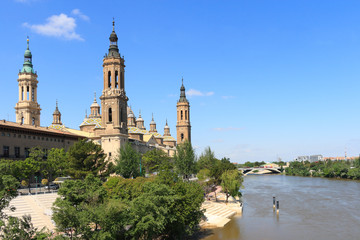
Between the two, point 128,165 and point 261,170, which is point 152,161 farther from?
point 261,170

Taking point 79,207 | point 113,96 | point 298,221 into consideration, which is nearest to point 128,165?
point 113,96

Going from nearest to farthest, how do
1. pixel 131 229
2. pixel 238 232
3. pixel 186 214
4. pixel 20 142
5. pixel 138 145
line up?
pixel 131 229 → pixel 186 214 → pixel 238 232 → pixel 20 142 → pixel 138 145

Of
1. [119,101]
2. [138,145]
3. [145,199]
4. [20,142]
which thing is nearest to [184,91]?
[138,145]

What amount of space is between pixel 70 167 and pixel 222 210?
23.6 m

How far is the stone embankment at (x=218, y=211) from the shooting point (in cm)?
4459

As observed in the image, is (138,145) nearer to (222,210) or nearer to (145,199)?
(222,210)

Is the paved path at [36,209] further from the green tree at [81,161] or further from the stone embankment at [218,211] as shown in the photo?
the stone embankment at [218,211]

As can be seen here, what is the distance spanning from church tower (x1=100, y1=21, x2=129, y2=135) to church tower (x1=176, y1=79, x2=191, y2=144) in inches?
1928

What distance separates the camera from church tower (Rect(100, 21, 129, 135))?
222 feet

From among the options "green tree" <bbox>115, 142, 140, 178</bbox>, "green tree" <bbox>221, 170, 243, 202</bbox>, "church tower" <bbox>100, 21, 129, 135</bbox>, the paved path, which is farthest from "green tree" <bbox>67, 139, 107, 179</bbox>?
"green tree" <bbox>221, 170, 243, 202</bbox>

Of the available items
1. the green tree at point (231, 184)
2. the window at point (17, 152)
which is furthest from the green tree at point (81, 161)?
the green tree at point (231, 184)

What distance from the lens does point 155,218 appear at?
30516 mm

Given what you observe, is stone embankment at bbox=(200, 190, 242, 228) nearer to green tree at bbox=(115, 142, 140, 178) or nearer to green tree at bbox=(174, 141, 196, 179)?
green tree at bbox=(174, 141, 196, 179)

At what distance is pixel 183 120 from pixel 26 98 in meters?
52.2
